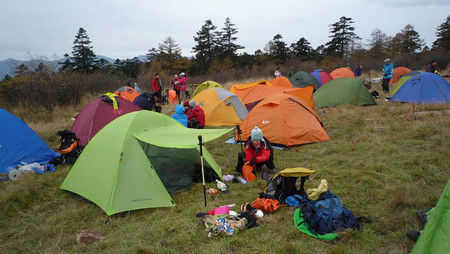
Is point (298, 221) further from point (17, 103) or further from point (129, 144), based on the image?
point (17, 103)

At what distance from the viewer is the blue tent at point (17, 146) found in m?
5.66

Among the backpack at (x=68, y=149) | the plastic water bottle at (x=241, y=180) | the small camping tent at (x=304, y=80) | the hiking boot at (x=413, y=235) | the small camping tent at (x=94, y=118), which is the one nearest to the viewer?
the hiking boot at (x=413, y=235)

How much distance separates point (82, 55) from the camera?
36.4m

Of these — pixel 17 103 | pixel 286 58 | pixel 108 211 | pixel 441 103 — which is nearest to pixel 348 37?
pixel 286 58

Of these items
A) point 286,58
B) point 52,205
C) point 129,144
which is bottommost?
point 52,205

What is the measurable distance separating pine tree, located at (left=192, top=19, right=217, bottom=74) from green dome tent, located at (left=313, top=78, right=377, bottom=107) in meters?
28.4

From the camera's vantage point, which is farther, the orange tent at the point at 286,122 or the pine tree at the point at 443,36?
the pine tree at the point at 443,36

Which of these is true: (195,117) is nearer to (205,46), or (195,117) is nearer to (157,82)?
(157,82)

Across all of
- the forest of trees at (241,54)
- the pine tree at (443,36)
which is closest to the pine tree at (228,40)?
the forest of trees at (241,54)

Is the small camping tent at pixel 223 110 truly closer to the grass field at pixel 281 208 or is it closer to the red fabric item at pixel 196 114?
the red fabric item at pixel 196 114

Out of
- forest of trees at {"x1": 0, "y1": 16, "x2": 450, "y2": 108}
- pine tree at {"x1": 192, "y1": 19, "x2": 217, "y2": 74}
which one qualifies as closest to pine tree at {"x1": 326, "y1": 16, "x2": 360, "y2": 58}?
forest of trees at {"x1": 0, "y1": 16, "x2": 450, "y2": 108}

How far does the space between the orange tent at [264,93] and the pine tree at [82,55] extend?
104ft

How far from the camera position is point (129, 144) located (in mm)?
4262

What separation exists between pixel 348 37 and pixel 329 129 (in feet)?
124
